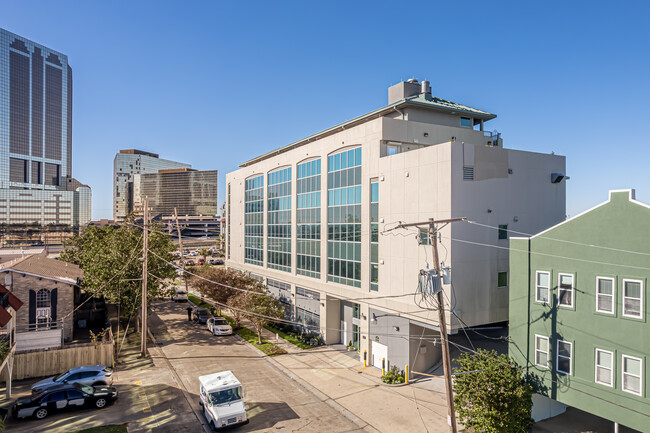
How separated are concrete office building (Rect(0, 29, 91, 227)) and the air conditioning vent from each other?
20469 cm

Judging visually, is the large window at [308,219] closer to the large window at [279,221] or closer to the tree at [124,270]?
the large window at [279,221]

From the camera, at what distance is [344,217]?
103 ft

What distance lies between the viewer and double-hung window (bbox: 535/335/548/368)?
1812 cm

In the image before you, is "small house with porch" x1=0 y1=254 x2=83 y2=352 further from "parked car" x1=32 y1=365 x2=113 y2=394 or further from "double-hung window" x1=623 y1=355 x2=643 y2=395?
"double-hung window" x1=623 y1=355 x2=643 y2=395

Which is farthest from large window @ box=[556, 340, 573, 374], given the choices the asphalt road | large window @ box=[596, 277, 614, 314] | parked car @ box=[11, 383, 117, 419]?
parked car @ box=[11, 383, 117, 419]

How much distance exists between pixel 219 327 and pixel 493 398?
2495cm

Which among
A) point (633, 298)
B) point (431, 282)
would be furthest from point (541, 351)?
point (431, 282)

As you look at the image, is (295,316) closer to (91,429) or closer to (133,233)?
(133,233)

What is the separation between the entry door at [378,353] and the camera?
26.8m

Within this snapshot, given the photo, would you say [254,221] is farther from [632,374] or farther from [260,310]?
[632,374]

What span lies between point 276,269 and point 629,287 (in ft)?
104

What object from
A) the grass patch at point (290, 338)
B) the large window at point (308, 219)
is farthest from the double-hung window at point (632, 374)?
the large window at point (308, 219)

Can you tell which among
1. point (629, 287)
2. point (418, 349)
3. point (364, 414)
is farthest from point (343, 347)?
point (629, 287)

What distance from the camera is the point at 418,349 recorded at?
25.1m
